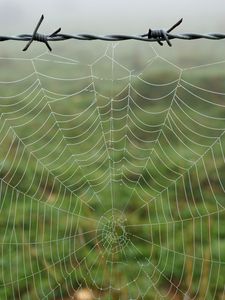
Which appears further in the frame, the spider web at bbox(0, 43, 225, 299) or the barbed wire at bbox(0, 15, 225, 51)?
the spider web at bbox(0, 43, 225, 299)

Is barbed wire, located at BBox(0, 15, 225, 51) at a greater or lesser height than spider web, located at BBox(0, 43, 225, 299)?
greater

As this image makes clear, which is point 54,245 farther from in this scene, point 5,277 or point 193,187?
point 193,187

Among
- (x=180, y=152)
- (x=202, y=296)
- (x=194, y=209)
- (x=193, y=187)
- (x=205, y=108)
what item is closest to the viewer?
(x=202, y=296)

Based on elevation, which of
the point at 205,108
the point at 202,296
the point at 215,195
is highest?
the point at 205,108

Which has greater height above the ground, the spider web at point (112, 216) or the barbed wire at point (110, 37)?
the barbed wire at point (110, 37)

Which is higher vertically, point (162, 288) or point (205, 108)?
point (205, 108)

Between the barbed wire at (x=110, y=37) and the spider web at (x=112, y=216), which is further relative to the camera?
the spider web at (x=112, y=216)

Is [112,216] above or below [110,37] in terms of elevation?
below

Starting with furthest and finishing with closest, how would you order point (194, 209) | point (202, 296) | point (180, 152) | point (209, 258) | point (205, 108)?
point (205, 108) < point (180, 152) < point (194, 209) < point (209, 258) < point (202, 296)

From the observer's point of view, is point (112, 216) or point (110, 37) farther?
point (112, 216)

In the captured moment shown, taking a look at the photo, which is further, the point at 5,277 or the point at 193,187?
the point at 193,187

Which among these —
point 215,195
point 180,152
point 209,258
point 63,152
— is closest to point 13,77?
point 63,152
